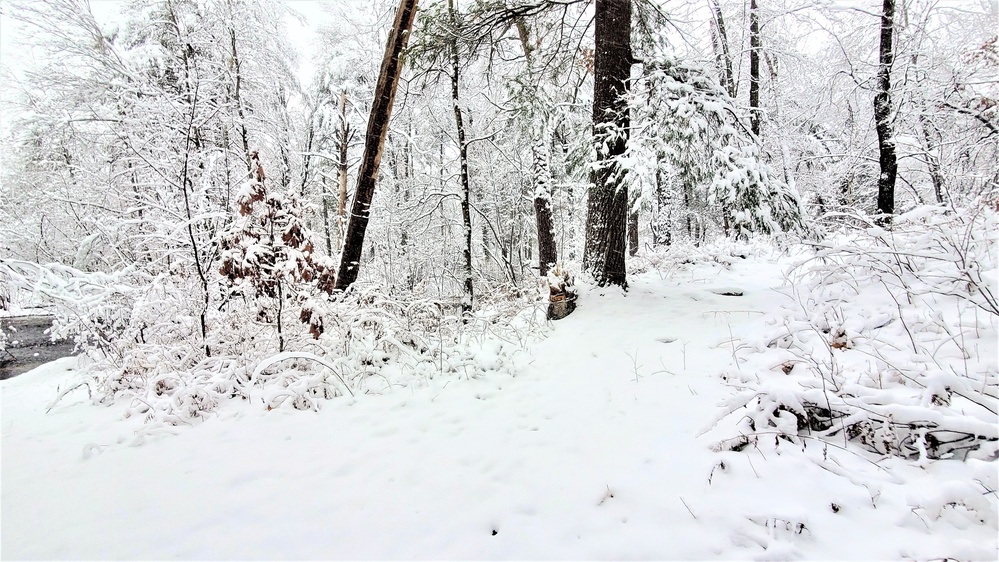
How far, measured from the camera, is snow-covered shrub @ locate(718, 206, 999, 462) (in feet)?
5.73

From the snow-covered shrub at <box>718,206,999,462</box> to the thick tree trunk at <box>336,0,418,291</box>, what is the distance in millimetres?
4519

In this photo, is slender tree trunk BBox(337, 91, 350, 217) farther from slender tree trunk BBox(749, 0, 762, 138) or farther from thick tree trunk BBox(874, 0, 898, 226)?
thick tree trunk BBox(874, 0, 898, 226)

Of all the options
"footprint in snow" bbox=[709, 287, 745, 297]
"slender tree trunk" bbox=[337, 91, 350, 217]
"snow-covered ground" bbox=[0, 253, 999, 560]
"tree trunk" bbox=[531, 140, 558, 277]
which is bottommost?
"snow-covered ground" bbox=[0, 253, 999, 560]

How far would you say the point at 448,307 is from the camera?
24.4 ft

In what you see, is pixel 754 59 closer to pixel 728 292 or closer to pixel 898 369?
pixel 728 292

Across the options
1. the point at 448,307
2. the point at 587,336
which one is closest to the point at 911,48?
the point at 587,336

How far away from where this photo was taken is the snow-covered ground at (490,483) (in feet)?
5.08

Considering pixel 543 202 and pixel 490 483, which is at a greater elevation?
pixel 543 202

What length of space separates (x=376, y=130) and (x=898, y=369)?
550cm

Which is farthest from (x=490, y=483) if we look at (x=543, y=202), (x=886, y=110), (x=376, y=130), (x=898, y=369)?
(x=886, y=110)

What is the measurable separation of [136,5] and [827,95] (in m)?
14.5

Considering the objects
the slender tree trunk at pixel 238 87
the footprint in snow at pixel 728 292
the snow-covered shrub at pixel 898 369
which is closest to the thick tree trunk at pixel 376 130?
the slender tree trunk at pixel 238 87

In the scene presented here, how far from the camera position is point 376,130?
5312mm

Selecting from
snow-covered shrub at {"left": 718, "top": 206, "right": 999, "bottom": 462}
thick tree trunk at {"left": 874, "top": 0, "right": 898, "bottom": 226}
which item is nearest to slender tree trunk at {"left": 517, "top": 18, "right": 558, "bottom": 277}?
snow-covered shrub at {"left": 718, "top": 206, "right": 999, "bottom": 462}
